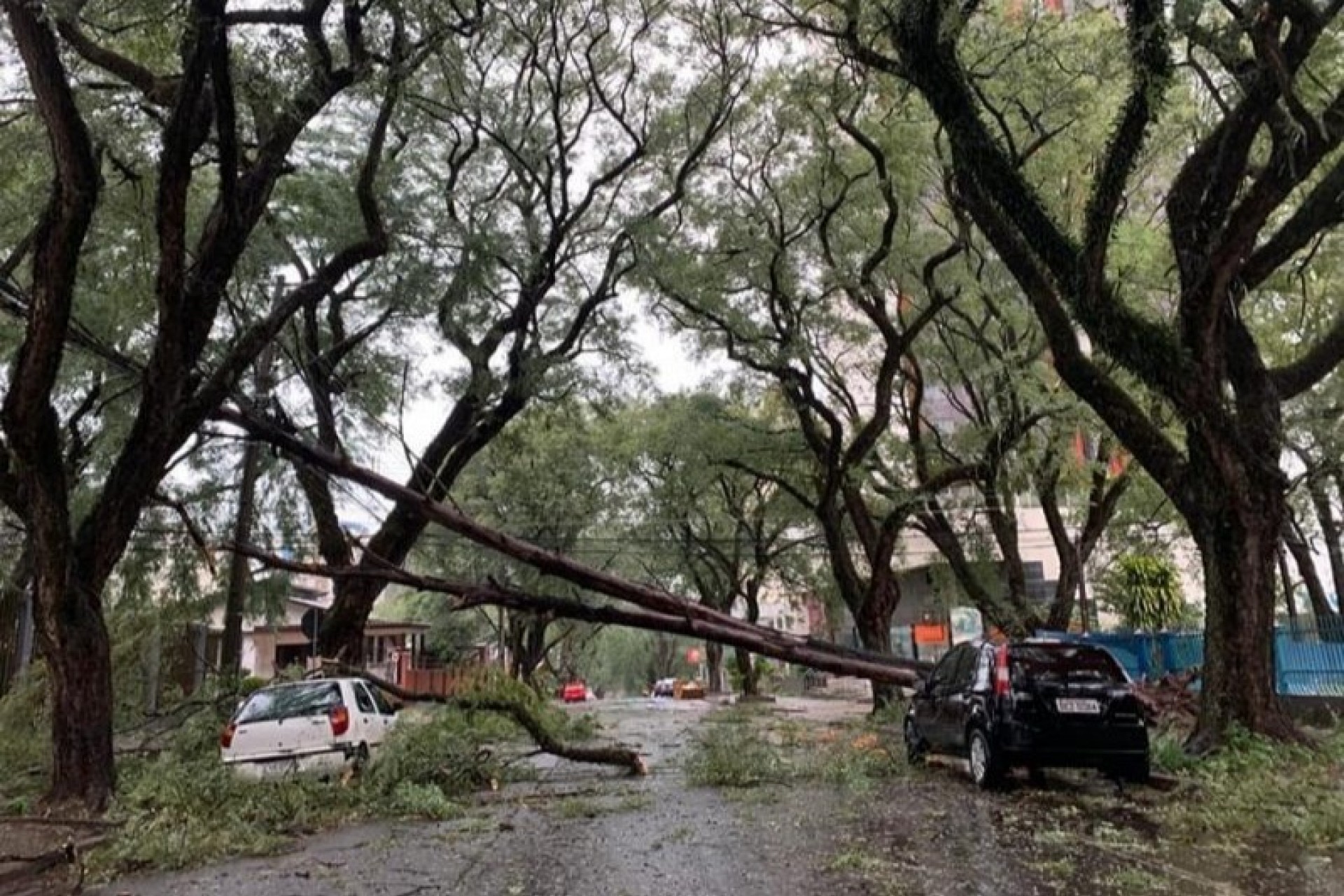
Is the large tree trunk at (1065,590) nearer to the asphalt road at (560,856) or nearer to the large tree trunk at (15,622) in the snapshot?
the asphalt road at (560,856)

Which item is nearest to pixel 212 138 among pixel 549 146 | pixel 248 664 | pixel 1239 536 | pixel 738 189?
pixel 549 146

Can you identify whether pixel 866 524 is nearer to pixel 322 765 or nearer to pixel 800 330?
pixel 800 330

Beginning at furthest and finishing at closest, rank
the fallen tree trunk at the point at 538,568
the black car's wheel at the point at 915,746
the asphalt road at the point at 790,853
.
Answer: the black car's wheel at the point at 915,746, the fallen tree trunk at the point at 538,568, the asphalt road at the point at 790,853

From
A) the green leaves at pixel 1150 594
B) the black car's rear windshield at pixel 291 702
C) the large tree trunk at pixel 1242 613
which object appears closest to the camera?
the large tree trunk at pixel 1242 613

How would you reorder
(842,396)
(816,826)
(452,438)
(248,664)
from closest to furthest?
(816,826) < (452,438) < (842,396) < (248,664)

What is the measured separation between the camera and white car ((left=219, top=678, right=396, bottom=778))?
1154 cm

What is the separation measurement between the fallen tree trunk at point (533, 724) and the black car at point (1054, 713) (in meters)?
4.73

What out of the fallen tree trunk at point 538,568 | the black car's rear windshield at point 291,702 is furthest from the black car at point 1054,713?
the black car's rear windshield at point 291,702

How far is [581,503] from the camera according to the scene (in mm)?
30875

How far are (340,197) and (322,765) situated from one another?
837 cm

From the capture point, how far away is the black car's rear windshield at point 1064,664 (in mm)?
9750

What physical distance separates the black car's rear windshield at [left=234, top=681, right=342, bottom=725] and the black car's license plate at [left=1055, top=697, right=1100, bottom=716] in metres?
8.57

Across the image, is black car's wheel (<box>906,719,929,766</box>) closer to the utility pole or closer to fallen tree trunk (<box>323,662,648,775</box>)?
fallen tree trunk (<box>323,662,648,775</box>)

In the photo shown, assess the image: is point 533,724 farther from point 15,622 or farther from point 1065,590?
point 1065,590
